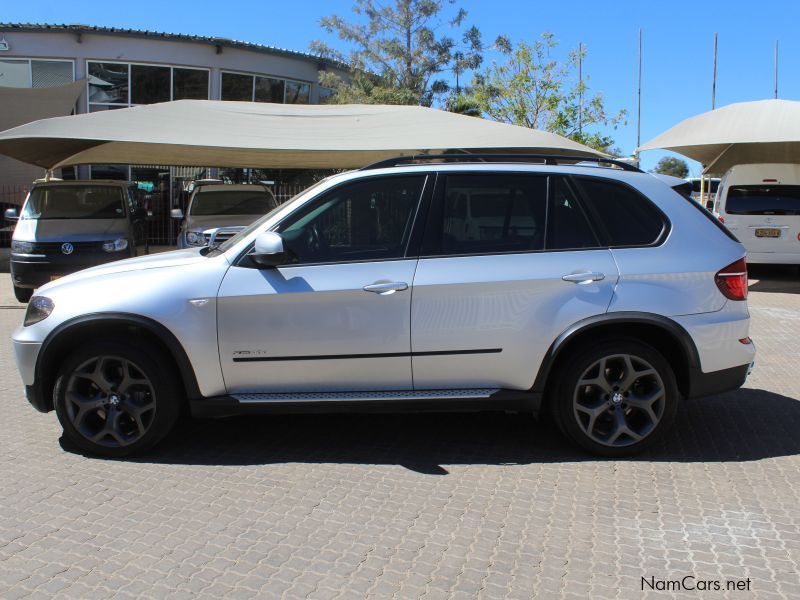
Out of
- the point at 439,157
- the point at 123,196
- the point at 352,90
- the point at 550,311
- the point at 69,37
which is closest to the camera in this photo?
the point at 550,311

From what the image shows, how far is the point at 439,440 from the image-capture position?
5.05m

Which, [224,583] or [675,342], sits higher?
[675,342]

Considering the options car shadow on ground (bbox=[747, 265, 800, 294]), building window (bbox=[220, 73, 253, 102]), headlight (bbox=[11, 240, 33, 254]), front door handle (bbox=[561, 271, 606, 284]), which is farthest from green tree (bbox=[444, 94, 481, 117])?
front door handle (bbox=[561, 271, 606, 284])

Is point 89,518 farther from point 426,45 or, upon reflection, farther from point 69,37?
point 426,45

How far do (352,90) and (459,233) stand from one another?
81.2 feet

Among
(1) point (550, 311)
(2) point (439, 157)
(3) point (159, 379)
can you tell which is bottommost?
(3) point (159, 379)

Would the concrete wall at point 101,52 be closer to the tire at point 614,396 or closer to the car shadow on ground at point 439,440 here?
the car shadow on ground at point 439,440

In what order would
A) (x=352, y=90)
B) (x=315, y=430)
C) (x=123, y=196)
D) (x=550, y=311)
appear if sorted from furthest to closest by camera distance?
(x=352, y=90) → (x=123, y=196) → (x=315, y=430) → (x=550, y=311)

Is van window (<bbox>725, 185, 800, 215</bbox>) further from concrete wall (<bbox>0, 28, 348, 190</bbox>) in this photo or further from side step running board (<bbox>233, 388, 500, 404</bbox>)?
concrete wall (<bbox>0, 28, 348, 190</bbox>)

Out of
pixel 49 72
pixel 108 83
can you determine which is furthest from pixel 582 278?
pixel 49 72

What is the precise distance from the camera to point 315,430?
5250mm

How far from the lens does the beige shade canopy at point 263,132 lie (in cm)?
1000

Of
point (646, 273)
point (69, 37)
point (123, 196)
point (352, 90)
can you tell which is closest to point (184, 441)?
point (646, 273)

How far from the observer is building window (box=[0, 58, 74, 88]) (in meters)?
24.3
